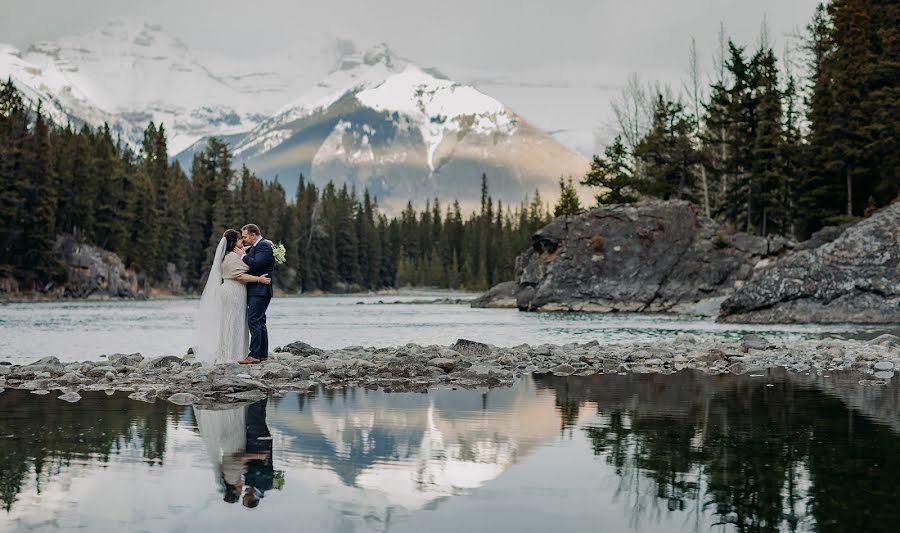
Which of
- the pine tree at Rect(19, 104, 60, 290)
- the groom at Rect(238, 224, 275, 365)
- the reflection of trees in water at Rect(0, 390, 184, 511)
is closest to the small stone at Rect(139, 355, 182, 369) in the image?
the groom at Rect(238, 224, 275, 365)

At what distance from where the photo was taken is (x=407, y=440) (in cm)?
886

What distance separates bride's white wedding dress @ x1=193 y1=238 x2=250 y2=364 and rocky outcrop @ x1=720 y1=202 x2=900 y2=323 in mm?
25796

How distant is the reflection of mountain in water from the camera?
6758 millimetres

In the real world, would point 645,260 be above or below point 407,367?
above

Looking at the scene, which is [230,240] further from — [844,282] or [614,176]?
[614,176]

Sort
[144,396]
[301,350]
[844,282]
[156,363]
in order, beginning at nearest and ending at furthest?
[144,396]
[156,363]
[301,350]
[844,282]

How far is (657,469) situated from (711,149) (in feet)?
210

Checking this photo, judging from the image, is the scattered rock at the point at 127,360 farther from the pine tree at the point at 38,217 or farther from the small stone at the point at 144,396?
the pine tree at the point at 38,217

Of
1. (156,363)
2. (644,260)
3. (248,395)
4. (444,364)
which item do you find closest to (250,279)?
(156,363)

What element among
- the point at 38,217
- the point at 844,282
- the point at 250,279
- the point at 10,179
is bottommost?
the point at 250,279

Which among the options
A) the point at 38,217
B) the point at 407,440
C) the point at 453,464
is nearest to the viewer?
the point at 453,464

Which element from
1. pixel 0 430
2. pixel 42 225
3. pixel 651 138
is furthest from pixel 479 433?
pixel 42 225

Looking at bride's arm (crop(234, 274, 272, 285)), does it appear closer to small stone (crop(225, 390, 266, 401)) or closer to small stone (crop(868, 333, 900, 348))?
small stone (crop(225, 390, 266, 401))

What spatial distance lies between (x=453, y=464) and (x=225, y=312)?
382 inches
